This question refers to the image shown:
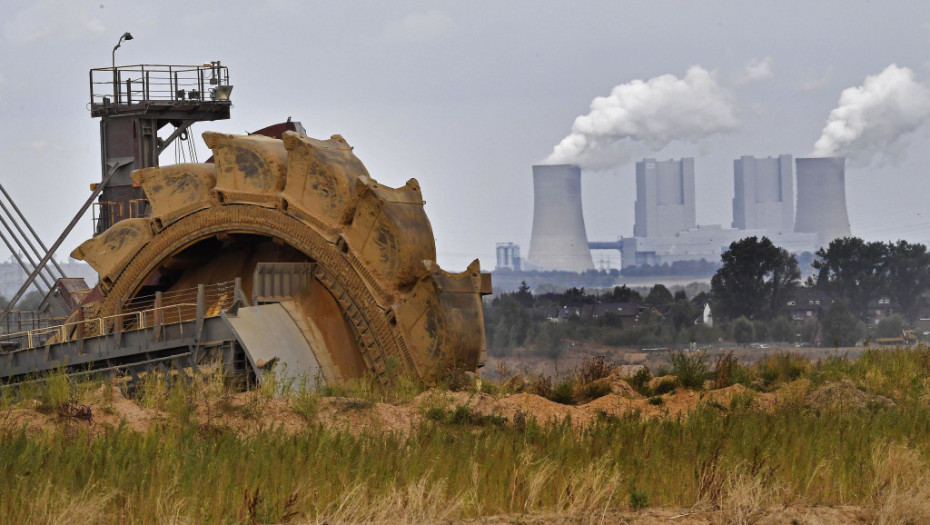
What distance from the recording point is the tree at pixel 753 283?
9319 centimetres

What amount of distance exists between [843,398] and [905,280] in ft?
277

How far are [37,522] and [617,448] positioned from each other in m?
5.57

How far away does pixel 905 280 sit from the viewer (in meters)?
96.3

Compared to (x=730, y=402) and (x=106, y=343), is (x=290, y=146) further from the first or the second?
(x=730, y=402)

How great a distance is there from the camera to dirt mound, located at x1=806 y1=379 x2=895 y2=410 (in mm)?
16514

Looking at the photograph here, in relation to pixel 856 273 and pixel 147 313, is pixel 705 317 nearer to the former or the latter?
pixel 856 273

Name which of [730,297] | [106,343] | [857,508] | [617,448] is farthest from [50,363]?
[730,297]

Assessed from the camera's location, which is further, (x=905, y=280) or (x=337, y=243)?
(x=905, y=280)

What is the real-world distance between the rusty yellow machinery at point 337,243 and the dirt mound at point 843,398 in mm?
7236

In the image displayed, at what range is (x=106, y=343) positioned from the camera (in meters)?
24.0

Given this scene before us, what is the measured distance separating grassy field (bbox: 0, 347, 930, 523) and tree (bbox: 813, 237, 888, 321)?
3334 inches

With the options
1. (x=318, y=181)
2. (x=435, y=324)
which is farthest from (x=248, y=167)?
(x=435, y=324)

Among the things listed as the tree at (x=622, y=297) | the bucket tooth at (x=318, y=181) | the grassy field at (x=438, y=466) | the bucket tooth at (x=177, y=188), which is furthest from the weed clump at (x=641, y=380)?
the tree at (x=622, y=297)

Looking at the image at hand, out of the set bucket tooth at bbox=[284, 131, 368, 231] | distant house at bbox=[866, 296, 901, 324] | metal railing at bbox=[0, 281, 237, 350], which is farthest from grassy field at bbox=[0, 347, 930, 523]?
distant house at bbox=[866, 296, 901, 324]
